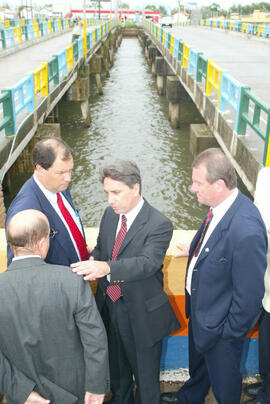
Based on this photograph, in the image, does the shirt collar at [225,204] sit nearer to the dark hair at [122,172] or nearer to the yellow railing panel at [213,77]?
the dark hair at [122,172]

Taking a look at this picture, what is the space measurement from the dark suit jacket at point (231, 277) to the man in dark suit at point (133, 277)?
274 mm

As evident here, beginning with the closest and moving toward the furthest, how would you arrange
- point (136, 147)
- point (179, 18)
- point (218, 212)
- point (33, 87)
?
point (218, 212) → point (33, 87) → point (136, 147) → point (179, 18)

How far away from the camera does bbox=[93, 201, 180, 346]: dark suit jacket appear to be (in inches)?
100.0

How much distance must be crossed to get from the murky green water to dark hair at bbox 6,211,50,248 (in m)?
7.40

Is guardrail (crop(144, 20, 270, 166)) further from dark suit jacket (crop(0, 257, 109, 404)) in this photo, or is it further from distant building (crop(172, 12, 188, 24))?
distant building (crop(172, 12, 188, 24))

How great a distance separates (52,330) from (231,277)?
1120mm

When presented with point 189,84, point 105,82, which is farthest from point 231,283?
point 105,82

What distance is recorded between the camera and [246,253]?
7.71 feet

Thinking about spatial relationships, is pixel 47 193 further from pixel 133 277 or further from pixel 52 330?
pixel 52 330

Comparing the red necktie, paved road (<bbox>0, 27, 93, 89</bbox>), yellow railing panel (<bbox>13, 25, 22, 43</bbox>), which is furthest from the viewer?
yellow railing panel (<bbox>13, 25, 22, 43</bbox>)

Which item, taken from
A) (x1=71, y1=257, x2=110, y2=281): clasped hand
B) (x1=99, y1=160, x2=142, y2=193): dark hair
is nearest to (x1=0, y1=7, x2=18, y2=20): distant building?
(x1=99, y1=160, x2=142, y2=193): dark hair

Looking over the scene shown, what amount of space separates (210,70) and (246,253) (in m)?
8.27

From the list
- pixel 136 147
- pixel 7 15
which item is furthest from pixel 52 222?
pixel 7 15

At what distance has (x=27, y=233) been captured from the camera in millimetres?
2027
